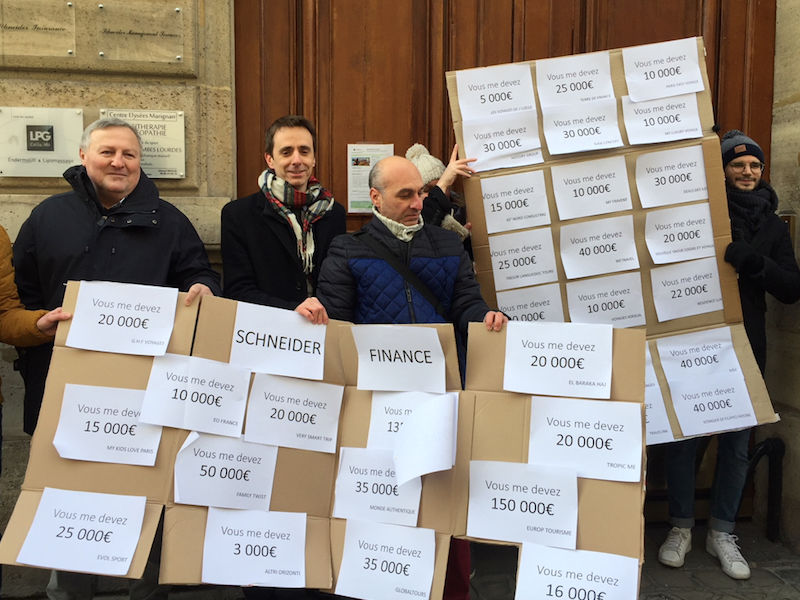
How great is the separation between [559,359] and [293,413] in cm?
85

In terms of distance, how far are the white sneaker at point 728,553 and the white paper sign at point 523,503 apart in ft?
5.25

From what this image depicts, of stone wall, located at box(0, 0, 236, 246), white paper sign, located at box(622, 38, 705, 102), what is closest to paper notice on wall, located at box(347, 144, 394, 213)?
stone wall, located at box(0, 0, 236, 246)

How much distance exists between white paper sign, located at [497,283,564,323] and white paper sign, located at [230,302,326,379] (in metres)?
0.99

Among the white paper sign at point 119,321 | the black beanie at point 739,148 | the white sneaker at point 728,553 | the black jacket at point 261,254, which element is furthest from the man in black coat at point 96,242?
the white sneaker at point 728,553

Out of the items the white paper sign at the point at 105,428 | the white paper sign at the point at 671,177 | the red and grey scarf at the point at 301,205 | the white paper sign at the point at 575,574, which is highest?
the white paper sign at the point at 671,177

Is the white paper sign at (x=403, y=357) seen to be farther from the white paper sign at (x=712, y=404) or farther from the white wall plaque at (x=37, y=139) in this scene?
the white wall plaque at (x=37, y=139)

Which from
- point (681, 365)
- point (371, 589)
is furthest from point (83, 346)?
point (681, 365)

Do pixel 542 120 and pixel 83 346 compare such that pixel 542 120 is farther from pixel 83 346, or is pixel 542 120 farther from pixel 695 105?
pixel 83 346

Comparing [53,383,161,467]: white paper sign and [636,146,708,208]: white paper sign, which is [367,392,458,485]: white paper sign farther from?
[636,146,708,208]: white paper sign

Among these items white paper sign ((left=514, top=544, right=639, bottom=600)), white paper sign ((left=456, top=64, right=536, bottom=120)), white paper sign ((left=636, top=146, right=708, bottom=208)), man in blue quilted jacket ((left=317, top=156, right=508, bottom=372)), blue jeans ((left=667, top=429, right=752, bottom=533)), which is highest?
white paper sign ((left=456, top=64, right=536, bottom=120))

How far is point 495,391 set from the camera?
214cm

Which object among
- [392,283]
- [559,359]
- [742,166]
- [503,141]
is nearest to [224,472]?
[392,283]

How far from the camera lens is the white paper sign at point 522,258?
288 cm

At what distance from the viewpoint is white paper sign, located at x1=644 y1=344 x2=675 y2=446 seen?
288 cm
